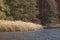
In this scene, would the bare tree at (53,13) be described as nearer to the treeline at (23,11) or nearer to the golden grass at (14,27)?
the treeline at (23,11)

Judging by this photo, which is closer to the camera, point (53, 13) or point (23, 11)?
point (23, 11)

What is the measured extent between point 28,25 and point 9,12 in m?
5.25

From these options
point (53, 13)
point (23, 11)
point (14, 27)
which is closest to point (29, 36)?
point (14, 27)

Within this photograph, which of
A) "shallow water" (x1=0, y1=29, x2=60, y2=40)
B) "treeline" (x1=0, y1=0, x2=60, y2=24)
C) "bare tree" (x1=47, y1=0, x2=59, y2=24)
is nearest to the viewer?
"shallow water" (x1=0, y1=29, x2=60, y2=40)

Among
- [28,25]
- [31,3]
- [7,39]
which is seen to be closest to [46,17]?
[31,3]

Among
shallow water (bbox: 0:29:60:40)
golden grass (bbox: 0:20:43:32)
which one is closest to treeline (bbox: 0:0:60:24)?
golden grass (bbox: 0:20:43:32)

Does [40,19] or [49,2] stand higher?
[49,2]

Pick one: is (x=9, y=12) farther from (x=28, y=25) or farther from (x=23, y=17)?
(x=28, y=25)

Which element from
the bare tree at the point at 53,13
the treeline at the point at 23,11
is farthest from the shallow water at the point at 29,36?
the bare tree at the point at 53,13

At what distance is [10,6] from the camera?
2266 cm

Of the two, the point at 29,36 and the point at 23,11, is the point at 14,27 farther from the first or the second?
the point at 23,11

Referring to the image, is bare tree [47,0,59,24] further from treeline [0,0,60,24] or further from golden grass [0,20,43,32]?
golden grass [0,20,43,32]

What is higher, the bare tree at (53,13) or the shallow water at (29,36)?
the shallow water at (29,36)

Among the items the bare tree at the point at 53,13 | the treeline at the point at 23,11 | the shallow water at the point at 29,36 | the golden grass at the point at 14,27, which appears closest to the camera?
the shallow water at the point at 29,36
